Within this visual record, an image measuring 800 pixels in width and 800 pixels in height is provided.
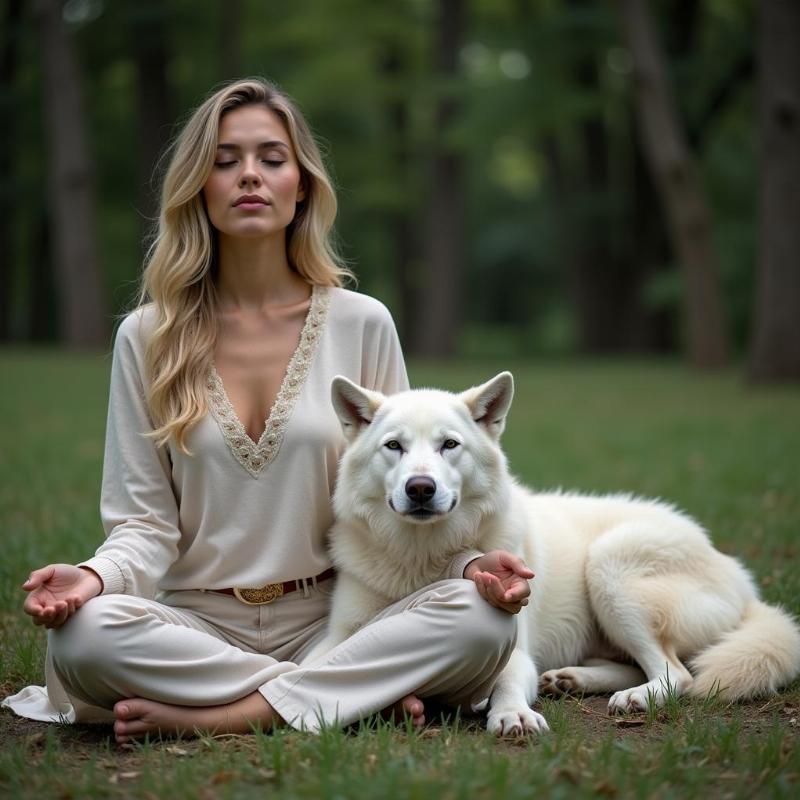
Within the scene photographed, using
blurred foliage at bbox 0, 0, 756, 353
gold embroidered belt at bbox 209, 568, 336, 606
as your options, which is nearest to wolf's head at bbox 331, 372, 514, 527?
gold embroidered belt at bbox 209, 568, 336, 606

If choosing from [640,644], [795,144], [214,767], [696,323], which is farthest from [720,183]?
[214,767]

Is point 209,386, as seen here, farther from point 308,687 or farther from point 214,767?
point 214,767

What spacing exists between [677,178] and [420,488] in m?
13.4

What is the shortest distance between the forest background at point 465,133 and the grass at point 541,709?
4.20m

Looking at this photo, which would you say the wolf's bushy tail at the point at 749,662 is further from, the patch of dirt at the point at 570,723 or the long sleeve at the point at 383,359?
the long sleeve at the point at 383,359

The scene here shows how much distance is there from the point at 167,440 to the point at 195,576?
51 centimetres

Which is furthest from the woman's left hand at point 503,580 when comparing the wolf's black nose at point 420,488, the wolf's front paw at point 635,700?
the wolf's front paw at point 635,700

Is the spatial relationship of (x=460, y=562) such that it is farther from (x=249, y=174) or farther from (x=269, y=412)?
(x=249, y=174)

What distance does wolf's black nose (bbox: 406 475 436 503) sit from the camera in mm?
3137

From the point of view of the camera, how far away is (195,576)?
139 inches

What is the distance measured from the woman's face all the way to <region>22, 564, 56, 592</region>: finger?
4.61 feet

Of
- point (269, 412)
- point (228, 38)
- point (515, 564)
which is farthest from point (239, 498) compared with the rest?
point (228, 38)

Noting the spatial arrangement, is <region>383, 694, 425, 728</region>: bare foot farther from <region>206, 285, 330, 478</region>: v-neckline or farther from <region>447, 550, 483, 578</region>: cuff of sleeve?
<region>206, 285, 330, 478</region>: v-neckline

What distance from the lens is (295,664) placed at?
11.1ft
